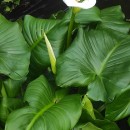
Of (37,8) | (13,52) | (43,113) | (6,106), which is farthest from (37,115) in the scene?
(37,8)

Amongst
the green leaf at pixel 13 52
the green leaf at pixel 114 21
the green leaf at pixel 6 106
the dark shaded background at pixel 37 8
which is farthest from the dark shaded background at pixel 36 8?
the green leaf at pixel 6 106

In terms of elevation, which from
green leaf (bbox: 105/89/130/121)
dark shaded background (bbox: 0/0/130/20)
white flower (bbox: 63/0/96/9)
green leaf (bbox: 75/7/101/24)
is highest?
white flower (bbox: 63/0/96/9)

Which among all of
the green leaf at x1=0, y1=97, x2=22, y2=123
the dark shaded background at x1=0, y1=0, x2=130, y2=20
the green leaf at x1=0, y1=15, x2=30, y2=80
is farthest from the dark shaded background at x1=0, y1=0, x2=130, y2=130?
the green leaf at x1=0, y1=97, x2=22, y2=123

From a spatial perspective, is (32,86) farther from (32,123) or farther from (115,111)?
(115,111)

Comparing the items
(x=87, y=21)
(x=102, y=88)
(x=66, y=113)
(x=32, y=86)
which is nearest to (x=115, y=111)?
(x=102, y=88)

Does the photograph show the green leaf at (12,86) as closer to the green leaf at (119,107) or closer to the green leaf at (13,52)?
the green leaf at (13,52)

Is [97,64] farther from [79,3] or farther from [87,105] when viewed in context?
[79,3]

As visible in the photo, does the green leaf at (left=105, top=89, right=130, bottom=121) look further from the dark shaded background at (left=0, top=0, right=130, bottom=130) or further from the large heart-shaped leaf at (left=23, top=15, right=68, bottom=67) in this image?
the dark shaded background at (left=0, top=0, right=130, bottom=130)
